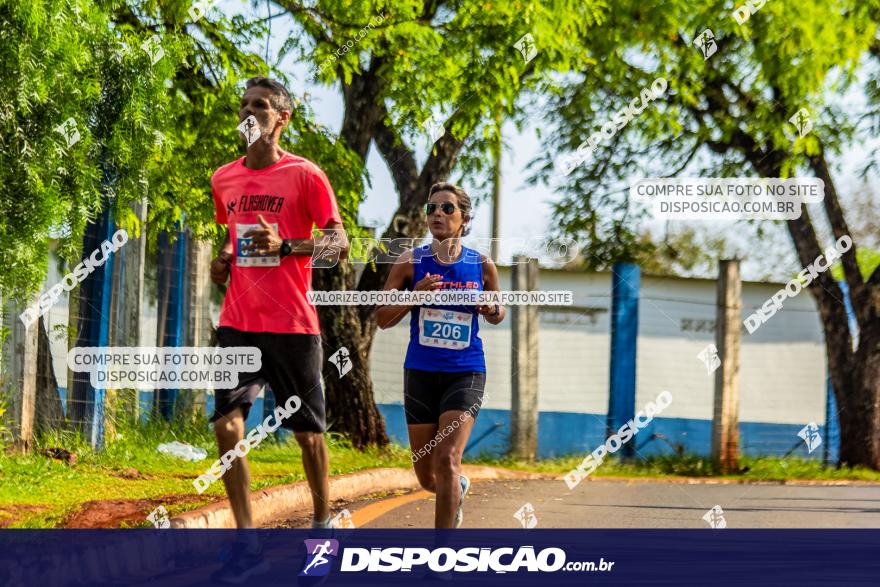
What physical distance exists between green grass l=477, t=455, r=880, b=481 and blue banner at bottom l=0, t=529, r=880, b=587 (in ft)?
13.9

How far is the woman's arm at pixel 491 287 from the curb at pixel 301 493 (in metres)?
1.65

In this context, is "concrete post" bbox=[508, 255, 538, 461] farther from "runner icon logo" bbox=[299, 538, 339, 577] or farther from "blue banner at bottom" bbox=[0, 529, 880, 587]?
"runner icon logo" bbox=[299, 538, 339, 577]

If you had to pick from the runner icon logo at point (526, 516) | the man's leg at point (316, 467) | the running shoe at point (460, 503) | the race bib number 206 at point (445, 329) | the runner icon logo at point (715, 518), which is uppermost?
the race bib number 206 at point (445, 329)

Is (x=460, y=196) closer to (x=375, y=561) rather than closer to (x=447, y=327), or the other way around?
(x=447, y=327)

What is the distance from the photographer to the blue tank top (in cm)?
588

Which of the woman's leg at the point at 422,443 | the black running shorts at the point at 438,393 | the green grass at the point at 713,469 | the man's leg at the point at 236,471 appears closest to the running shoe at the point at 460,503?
the woman's leg at the point at 422,443

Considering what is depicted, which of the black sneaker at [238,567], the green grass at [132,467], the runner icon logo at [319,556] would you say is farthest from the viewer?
the green grass at [132,467]

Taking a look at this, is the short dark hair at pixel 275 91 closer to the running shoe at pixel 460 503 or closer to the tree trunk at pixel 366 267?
the running shoe at pixel 460 503

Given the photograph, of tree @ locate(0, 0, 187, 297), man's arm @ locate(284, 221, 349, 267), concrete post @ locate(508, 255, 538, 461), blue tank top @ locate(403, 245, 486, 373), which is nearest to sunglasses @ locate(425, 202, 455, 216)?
blue tank top @ locate(403, 245, 486, 373)

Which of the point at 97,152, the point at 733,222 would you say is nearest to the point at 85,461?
the point at 97,152

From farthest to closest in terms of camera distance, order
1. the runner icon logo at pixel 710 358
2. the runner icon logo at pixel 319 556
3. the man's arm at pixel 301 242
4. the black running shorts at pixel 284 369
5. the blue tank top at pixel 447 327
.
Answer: the runner icon logo at pixel 710 358 < the blue tank top at pixel 447 327 < the black running shorts at pixel 284 369 < the man's arm at pixel 301 242 < the runner icon logo at pixel 319 556

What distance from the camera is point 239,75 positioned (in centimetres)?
952

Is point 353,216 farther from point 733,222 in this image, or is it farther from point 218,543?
point 733,222

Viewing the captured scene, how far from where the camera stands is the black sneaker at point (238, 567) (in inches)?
206
